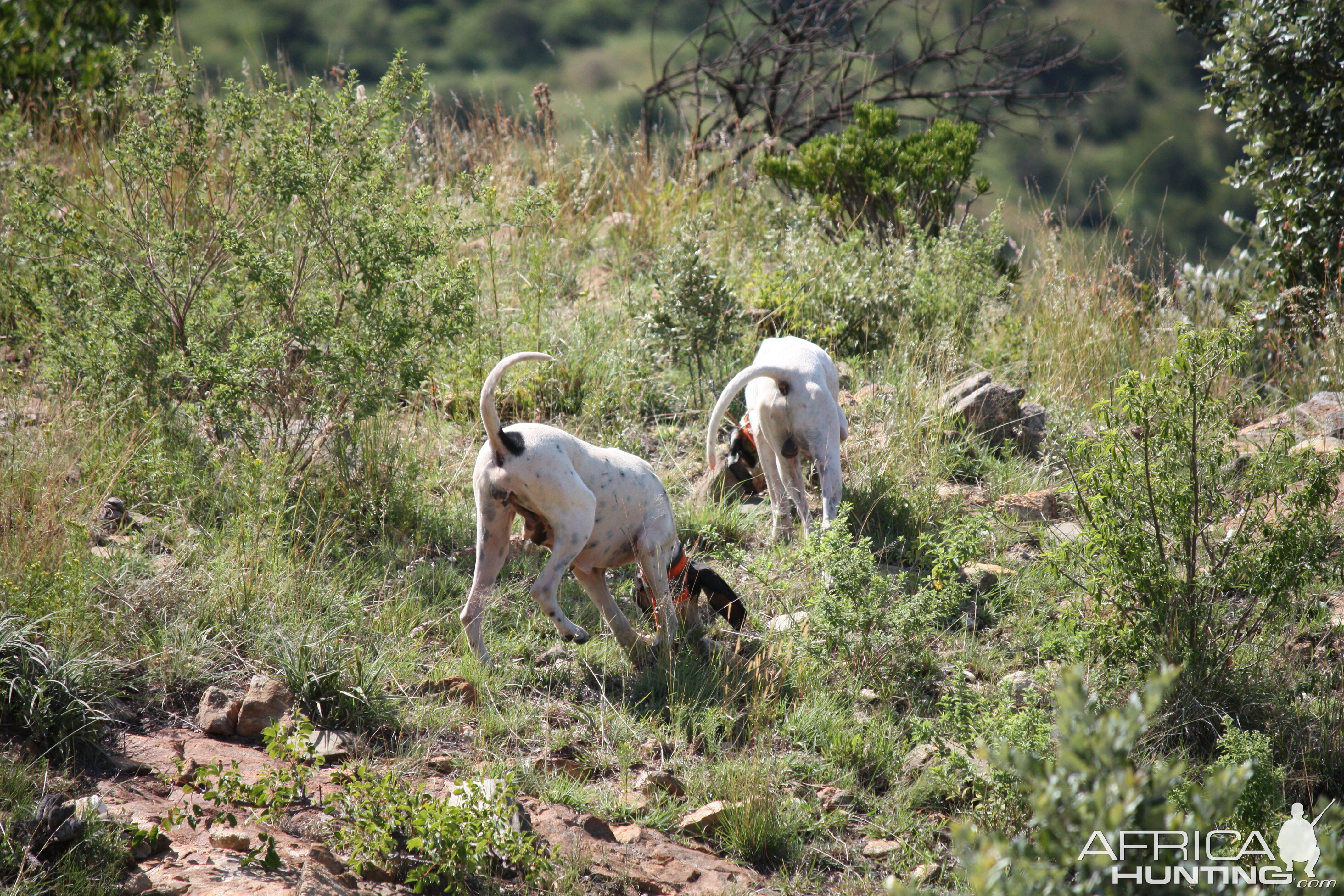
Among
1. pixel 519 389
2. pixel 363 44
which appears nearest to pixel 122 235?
pixel 519 389

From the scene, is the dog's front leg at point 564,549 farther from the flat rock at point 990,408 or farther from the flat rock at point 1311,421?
the flat rock at point 1311,421

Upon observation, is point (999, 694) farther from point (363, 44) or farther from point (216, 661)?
point (363, 44)

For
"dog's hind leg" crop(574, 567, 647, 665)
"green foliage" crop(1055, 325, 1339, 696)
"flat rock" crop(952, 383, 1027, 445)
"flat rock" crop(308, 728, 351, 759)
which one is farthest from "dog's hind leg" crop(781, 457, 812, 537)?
"flat rock" crop(308, 728, 351, 759)

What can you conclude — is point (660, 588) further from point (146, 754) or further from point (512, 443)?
point (146, 754)

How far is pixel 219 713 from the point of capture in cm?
365

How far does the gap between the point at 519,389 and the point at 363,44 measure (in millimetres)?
53300

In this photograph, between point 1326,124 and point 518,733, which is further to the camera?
point 1326,124

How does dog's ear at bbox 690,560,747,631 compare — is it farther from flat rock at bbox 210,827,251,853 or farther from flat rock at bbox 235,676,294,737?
flat rock at bbox 210,827,251,853

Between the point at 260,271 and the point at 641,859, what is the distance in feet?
12.2

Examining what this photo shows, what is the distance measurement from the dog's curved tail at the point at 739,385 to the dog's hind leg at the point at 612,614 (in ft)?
3.48

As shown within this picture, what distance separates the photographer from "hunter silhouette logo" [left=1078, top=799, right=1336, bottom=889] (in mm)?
1899

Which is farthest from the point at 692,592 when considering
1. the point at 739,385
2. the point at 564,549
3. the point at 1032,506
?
the point at 1032,506

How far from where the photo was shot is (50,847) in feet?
9.18

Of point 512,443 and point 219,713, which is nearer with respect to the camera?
point 219,713
